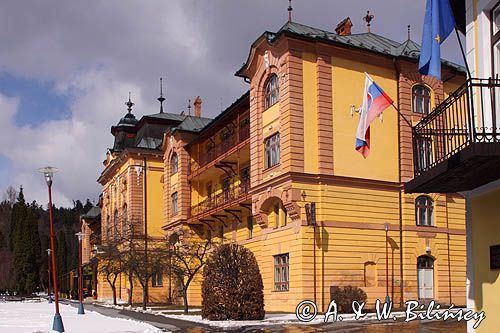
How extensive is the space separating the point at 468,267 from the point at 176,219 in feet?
134

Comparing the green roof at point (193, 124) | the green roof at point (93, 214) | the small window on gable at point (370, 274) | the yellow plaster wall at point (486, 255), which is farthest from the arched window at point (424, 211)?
the green roof at point (93, 214)

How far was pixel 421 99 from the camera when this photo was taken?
119ft

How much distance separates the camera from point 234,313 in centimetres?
2555

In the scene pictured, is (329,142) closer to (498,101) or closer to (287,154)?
(287,154)

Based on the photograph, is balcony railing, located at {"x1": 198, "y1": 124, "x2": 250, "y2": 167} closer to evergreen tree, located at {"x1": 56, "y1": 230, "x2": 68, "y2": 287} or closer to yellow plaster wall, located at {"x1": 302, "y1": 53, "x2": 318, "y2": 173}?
yellow plaster wall, located at {"x1": 302, "y1": 53, "x2": 318, "y2": 173}

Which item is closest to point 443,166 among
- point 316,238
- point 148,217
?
point 316,238

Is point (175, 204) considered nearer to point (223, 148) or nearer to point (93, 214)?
point (223, 148)

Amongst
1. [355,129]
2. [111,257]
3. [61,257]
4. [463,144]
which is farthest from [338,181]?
[61,257]

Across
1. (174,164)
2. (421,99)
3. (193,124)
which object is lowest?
(174,164)

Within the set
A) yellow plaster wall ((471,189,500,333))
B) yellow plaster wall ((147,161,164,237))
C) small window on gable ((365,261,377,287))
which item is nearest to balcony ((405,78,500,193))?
yellow plaster wall ((471,189,500,333))

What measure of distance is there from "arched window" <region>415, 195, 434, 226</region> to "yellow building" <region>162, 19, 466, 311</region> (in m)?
0.06

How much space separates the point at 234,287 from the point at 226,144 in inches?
737

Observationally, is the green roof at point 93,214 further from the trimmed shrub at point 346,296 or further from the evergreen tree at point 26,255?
the trimmed shrub at point 346,296

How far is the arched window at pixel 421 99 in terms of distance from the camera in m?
36.1
